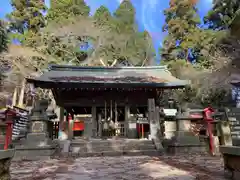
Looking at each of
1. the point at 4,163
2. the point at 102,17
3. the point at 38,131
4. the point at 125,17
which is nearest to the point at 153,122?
the point at 38,131

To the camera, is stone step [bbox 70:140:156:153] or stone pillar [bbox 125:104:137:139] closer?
stone step [bbox 70:140:156:153]

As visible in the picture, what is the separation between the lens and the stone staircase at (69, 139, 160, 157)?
9000 mm

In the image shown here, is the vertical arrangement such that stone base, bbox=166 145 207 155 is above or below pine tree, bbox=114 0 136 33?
below

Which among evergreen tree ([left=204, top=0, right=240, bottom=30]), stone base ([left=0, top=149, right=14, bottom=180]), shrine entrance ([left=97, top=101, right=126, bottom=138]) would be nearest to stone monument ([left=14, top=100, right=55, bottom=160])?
shrine entrance ([left=97, top=101, right=126, bottom=138])

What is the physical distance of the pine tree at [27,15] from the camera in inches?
1082

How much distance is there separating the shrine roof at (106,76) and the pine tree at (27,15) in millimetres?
15946

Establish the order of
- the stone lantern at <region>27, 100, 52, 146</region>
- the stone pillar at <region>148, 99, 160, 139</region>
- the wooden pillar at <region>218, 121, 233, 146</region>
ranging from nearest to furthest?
the wooden pillar at <region>218, 121, 233, 146</region>
the stone lantern at <region>27, 100, 52, 146</region>
the stone pillar at <region>148, 99, 160, 139</region>

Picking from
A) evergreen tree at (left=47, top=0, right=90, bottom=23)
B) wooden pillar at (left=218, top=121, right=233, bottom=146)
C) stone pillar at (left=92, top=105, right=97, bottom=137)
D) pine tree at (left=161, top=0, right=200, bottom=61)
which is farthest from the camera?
evergreen tree at (left=47, top=0, right=90, bottom=23)

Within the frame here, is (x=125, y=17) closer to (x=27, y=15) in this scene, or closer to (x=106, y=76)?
(x=27, y=15)

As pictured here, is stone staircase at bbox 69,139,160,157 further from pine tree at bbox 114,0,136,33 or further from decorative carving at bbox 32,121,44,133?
pine tree at bbox 114,0,136,33

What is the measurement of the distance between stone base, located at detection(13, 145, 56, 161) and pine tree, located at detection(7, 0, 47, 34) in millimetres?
22700

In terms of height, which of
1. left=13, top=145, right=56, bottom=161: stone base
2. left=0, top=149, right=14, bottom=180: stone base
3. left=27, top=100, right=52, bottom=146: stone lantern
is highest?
left=27, top=100, right=52, bottom=146: stone lantern

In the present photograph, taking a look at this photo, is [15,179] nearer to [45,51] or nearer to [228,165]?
[228,165]

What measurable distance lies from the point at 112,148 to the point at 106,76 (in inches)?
210
